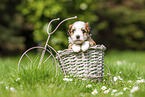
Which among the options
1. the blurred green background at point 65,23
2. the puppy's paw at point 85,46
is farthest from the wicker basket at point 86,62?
the blurred green background at point 65,23

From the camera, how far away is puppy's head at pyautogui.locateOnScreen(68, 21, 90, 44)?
8.63 ft

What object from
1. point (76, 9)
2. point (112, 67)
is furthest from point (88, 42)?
point (76, 9)

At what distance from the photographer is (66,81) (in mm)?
2330

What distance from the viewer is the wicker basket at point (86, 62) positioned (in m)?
2.60

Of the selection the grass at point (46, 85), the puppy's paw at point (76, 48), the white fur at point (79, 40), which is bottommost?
the grass at point (46, 85)

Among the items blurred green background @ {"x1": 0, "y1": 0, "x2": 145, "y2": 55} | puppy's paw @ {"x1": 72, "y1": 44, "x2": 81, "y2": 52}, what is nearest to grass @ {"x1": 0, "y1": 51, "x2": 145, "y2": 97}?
puppy's paw @ {"x1": 72, "y1": 44, "x2": 81, "y2": 52}

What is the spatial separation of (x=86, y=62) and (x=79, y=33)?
1.21ft

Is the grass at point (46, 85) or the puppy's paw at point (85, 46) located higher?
the puppy's paw at point (85, 46)

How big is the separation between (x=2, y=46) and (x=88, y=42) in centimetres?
565

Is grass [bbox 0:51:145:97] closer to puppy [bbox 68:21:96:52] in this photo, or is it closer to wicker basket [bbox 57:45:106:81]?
wicker basket [bbox 57:45:106:81]

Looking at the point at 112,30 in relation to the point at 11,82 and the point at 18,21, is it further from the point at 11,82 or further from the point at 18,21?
the point at 11,82

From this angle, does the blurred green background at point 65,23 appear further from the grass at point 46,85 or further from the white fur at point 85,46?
the grass at point 46,85

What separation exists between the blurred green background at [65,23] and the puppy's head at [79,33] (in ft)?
5.88

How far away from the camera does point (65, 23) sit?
7.07 meters
